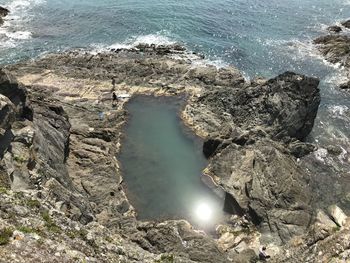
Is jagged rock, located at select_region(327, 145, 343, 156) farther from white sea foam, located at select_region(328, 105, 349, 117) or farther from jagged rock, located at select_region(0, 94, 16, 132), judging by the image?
jagged rock, located at select_region(0, 94, 16, 132)

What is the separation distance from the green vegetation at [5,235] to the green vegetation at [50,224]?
192cm

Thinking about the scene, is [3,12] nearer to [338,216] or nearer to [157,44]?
[157,44]

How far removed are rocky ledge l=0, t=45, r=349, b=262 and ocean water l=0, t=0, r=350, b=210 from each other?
26.2ft

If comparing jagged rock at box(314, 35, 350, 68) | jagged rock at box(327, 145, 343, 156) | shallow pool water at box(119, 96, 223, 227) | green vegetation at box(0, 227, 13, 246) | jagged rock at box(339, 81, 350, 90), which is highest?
green vegetation at box(0, 227, 13, 246)

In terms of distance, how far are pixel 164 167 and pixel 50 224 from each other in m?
23.6

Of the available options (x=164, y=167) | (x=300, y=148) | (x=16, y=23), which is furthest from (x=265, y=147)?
(x=16, y=23)

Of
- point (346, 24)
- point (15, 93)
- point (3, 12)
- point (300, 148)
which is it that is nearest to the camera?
point (15, 93)

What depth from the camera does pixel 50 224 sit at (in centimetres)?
1820

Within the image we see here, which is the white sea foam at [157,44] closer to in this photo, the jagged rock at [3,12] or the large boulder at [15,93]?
the jagged rock at [3,12]

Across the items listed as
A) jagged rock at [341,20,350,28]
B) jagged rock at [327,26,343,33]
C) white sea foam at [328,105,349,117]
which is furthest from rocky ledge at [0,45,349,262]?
jagged rock at [341,20,350,28]

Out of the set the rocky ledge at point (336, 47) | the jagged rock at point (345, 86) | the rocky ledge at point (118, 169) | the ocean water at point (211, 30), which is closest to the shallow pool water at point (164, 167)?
the rocky ledge at point (118, 169)

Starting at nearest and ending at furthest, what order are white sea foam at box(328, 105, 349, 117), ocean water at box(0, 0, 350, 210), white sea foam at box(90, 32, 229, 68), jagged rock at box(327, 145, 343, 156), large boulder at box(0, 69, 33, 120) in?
1. large boulder at box(0, 69, 33, 120)
2. jagged rock at box(327, 145, 343, 156)
3. white sea foam at box(328, 105, 349, 117)
4. ocean water at box(0, 0, 350, 210)
5. white sea foam at box(90, 32, 229, 68)

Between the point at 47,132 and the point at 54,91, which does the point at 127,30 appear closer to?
the point at 54,91

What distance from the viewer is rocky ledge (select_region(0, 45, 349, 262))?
19.4 metres
